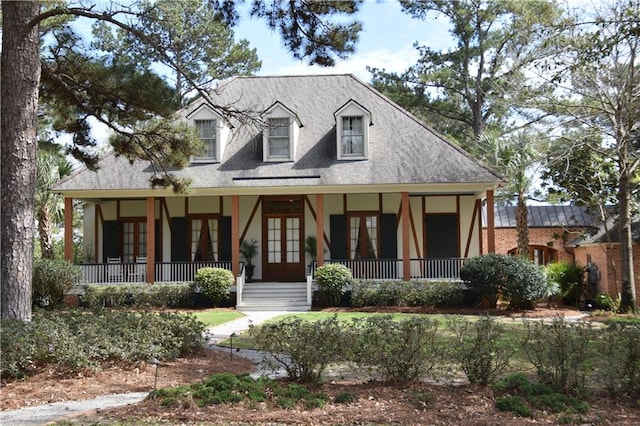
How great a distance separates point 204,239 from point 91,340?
14465 mm

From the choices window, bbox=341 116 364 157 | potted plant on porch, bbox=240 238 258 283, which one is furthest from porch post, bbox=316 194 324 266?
potted plant on porch, bbox=240 238 258 283

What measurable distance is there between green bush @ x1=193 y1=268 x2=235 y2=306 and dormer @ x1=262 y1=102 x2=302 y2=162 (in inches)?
178

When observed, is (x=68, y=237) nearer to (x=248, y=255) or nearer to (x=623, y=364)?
(x=248, y=255)

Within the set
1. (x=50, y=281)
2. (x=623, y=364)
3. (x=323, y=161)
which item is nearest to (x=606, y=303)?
(x=323, y=161)

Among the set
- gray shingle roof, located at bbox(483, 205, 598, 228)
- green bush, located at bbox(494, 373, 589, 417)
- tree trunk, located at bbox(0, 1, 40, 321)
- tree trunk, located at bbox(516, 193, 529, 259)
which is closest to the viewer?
green bush, located at bbox(494, 373, 589, 417)

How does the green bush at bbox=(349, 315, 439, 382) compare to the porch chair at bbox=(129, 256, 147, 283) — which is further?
the porch chair at bbox=(129, 256, 147, 283)

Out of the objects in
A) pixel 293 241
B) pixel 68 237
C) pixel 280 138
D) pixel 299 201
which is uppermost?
pixel 280 138

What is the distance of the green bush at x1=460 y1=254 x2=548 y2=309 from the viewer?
61.0ft

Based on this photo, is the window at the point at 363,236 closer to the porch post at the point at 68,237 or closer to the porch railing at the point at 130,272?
the porch railing at the point at 130,272

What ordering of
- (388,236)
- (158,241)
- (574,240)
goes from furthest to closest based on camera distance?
1. (574,240)
2. (158,241)
3. (388,236)

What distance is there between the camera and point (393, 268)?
71.2 feet

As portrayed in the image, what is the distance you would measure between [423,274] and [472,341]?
13.8m

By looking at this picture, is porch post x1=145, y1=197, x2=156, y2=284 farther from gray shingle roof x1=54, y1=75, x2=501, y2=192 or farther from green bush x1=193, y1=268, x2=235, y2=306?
green bush x1=193, y1=268, x2=235, y2=306

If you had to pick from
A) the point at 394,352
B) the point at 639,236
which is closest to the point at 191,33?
the point at 639,236
